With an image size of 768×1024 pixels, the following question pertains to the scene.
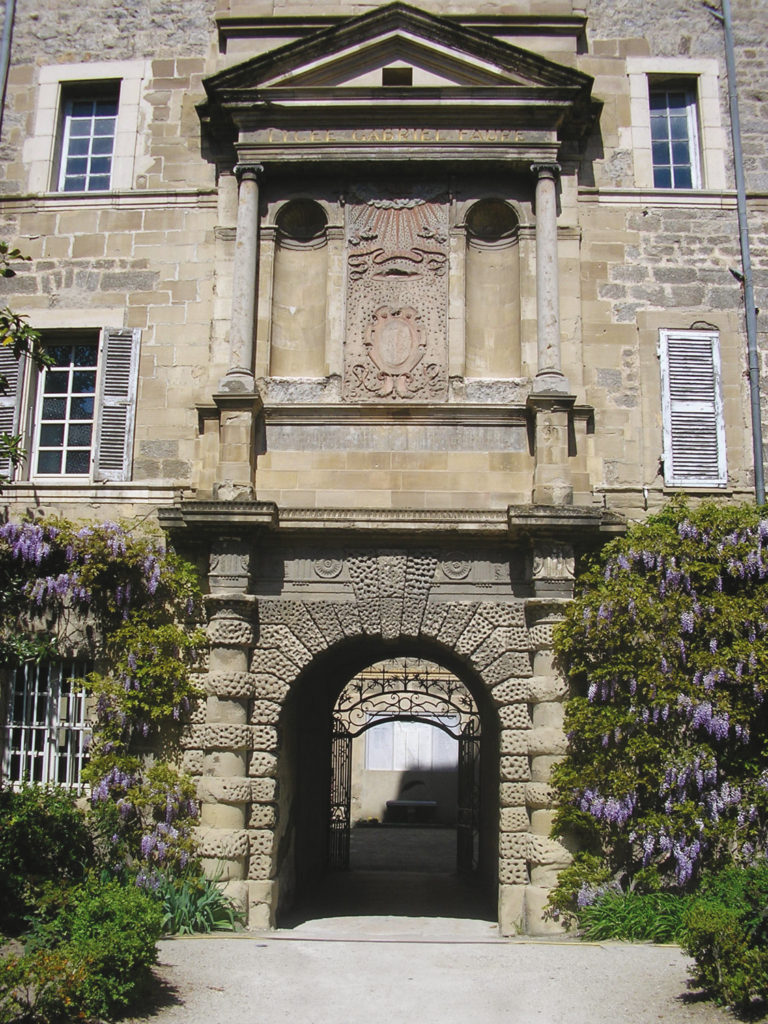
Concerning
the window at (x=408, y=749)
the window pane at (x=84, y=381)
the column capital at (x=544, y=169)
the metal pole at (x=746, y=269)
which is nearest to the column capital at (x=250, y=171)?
the window pane at (x=84, y=381)

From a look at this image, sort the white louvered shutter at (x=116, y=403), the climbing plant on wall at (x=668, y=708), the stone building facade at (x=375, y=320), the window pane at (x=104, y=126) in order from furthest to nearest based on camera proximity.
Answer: the window pane at (x=104, y=126), the white louvered shutter at (x=116, y=403), the stone building facade at (x=375, y=320), the climbing plant on wall at (x=668, y=708)

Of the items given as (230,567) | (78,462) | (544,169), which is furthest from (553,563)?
(78,462)

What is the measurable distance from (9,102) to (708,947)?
1102 centimetres

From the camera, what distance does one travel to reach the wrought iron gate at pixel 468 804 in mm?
13977

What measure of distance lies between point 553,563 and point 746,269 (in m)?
3.87

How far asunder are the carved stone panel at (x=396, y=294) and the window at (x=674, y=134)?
8.42 feet

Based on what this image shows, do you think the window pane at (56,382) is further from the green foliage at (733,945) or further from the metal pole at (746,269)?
the green foliage at (733,945)

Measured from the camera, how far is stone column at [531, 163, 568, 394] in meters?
10.5

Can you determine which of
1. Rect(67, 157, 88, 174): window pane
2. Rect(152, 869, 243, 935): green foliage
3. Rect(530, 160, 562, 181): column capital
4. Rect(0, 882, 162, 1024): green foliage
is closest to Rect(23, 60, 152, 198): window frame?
Rect(67, 157, 88, 174): window pane

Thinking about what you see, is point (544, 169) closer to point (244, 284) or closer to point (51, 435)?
point (244, 284)

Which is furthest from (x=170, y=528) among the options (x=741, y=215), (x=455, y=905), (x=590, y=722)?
(x=741, y=215)

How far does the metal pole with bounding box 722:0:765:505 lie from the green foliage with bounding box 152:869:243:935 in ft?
20.6

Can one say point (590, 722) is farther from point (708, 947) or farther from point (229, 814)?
point (229, 814)

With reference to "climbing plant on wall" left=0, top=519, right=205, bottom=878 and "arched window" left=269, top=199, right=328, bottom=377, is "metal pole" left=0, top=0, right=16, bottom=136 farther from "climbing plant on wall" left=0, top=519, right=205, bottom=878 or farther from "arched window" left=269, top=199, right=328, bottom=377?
"climbing plant on wall" left=0, top=519, right=205, bottom=878
